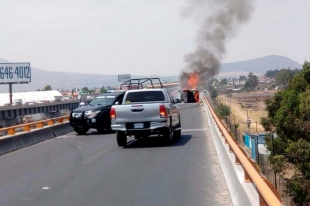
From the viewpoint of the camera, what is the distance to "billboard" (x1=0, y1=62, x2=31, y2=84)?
285ft

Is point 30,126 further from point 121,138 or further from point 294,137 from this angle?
point 294,137

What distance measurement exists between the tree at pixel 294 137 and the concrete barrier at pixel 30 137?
382 inches

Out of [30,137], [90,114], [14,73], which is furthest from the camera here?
[14,73]

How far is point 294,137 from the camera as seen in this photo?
31.3 m

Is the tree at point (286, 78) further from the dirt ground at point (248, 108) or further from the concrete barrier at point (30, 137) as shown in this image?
the concrete barrier at point (30, 137)

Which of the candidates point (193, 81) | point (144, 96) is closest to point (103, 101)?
point (144, 96)

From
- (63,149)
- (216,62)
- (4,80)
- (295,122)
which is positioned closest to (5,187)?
(63,149)

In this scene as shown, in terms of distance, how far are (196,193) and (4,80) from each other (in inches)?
3202

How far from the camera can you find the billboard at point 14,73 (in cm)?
8694

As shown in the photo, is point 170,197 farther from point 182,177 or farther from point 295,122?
point 295,122

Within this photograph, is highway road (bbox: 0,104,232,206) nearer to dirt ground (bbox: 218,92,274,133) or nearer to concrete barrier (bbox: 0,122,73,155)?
concrete barrier (bbox: 0,122,73,155)

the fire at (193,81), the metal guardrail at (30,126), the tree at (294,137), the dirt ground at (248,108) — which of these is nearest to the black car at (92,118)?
the metal guardrail at (30,126)

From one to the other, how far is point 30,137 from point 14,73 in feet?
225

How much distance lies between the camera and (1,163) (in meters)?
15.8
